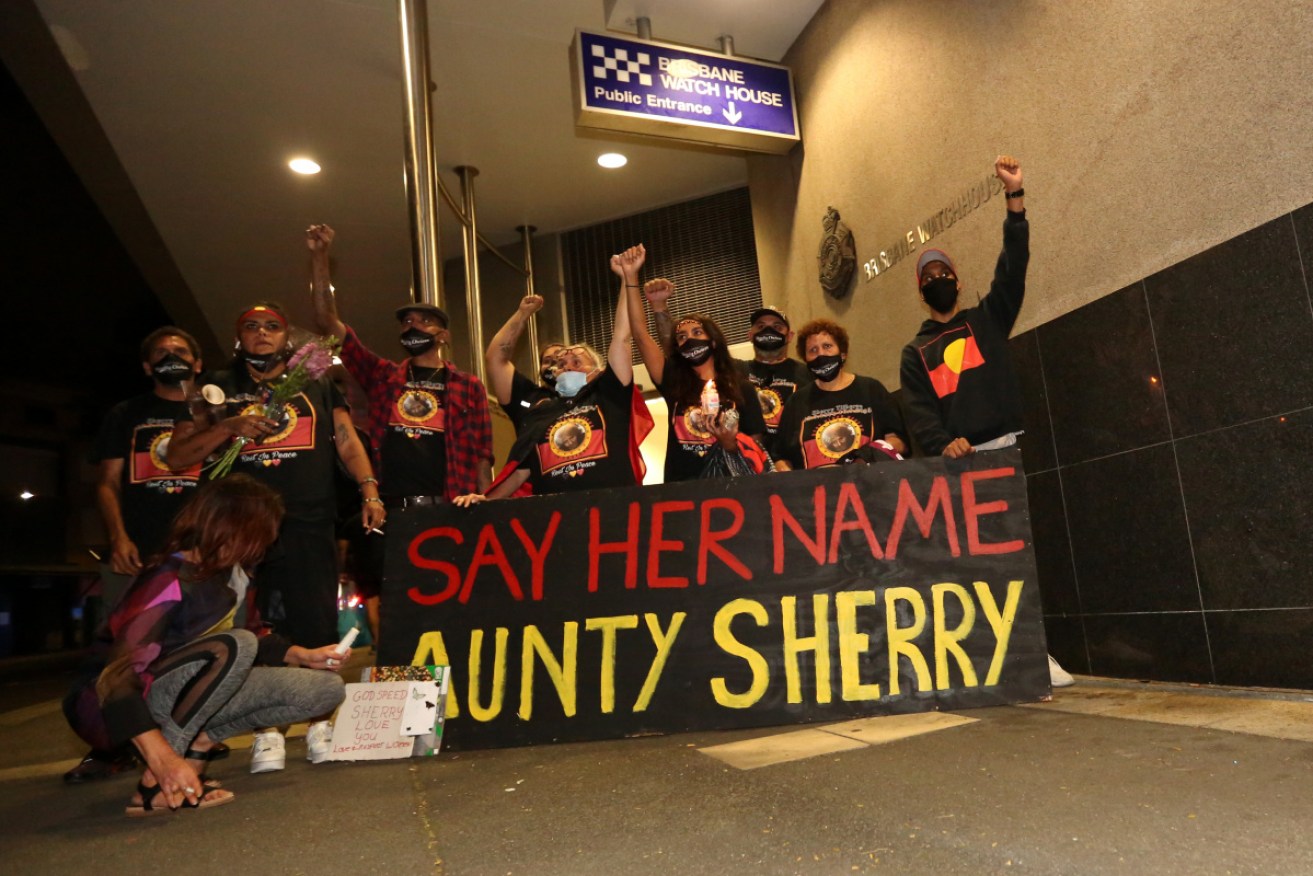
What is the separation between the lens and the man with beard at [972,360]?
363 centimetres

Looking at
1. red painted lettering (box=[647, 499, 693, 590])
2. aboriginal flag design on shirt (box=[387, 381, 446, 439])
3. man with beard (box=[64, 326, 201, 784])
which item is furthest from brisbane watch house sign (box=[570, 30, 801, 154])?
red painted lettering (box=[647, 499, 693, 590])

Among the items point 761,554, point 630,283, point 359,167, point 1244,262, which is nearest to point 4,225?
point 359,167

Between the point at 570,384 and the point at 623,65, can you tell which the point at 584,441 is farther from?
the point at 623,65

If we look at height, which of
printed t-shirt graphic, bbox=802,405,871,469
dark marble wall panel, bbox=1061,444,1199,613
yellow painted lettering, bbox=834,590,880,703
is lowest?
yellow painted lettering, bbox=834,590,880,703

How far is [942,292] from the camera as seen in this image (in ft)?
12.6

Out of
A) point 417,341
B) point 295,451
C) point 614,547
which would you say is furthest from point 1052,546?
point 295,451

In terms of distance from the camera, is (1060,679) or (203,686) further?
(1060,679)

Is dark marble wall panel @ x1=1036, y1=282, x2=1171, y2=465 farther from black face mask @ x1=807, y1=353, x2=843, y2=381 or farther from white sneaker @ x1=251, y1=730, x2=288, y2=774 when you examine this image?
white sneaker @ x1=251, y1=730, x2=288, y2=774

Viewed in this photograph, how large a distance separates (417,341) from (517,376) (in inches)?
17.6

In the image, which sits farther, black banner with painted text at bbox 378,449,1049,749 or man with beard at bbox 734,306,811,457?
man with beard at bbox 734,306,811,457

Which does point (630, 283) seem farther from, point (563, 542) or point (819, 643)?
point (819, 643)

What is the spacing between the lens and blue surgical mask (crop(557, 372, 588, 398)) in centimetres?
385

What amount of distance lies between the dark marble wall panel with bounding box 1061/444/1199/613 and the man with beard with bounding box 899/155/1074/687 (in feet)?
1.37

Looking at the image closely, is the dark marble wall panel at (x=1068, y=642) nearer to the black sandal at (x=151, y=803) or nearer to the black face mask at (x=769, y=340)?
the black face mask at (x=769, y=340)
